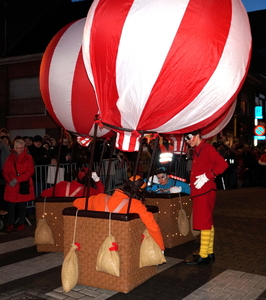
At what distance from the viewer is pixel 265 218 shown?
9.34 m

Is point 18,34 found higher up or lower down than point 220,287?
higher up

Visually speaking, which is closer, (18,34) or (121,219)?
(121,219)

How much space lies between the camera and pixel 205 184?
5605 mm

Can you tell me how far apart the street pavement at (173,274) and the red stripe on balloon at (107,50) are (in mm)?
1973

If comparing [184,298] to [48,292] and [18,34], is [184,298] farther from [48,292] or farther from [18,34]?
[18,34]

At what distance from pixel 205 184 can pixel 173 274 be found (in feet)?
4.27

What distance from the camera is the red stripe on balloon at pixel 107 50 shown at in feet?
13.9

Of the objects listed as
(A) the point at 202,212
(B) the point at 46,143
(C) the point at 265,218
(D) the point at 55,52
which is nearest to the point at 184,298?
(A) the point at 202,212

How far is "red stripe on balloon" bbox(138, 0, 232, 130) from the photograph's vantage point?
4184 mm

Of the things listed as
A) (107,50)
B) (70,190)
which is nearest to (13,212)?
(70,190)

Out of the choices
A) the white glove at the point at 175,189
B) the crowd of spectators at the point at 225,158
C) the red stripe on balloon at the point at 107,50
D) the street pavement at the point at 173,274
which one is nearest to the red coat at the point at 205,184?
the street pavement at the point at 173,274

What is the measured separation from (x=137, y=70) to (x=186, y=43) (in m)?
0.58

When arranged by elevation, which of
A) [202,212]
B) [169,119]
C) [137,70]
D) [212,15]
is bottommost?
[202,212]

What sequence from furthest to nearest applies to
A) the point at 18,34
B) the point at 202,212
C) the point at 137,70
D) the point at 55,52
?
the point at 18,34 < the point at 55,52 < the point at 202,212 < the point at 137,70
